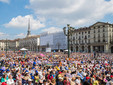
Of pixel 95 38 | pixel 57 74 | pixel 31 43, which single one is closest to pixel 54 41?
pixel 95 38

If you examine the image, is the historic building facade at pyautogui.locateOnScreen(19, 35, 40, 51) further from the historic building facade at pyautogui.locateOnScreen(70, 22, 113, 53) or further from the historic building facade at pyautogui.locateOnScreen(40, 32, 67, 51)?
the historic building facade at pyautogui.locateOnScreen(70, 22, 113, 53)

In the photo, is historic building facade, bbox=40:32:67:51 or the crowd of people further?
historic building facade, bbox=40:32:67:51

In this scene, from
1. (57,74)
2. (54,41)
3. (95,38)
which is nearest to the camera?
(57,74)

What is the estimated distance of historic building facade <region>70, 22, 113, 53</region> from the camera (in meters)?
48.8

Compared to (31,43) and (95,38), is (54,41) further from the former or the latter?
(31,43)

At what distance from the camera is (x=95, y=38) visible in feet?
176

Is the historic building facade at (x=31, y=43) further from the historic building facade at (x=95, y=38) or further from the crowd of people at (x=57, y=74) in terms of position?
the crowd of people at (x=57, y=74)

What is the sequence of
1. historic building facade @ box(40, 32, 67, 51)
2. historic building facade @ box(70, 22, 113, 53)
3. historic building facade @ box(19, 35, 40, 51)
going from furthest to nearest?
1. historic building facade @ box(19, 35, 40, 51)
2. historic building facade @ box(40, 32, 67, 51)
3. historic building facade @ box(70, 22, 113, 53)

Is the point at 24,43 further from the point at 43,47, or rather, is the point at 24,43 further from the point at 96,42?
the point at 96,42

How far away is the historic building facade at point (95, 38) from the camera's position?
48.8 meters

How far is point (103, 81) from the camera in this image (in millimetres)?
7094

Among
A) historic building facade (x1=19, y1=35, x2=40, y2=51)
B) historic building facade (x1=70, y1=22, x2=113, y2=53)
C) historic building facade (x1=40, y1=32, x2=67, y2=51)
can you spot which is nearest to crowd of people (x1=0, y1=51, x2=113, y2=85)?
historic building facade (x1=70, y1=22, x2=113, y2=53)

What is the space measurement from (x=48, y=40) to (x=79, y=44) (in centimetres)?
2765

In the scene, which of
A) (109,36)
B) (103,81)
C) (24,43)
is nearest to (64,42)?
(109,36)
